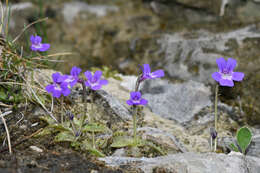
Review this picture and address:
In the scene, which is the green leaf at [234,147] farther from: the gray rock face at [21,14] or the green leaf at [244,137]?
the gray rock face at [21,14]

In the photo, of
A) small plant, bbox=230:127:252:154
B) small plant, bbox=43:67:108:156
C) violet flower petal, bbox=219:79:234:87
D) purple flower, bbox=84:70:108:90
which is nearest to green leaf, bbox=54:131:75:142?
small plant, bbox=43:67:108:156

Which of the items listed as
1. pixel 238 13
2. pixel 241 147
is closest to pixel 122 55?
pixel 238 13

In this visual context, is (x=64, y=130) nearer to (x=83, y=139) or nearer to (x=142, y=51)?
(x=83, y=139)

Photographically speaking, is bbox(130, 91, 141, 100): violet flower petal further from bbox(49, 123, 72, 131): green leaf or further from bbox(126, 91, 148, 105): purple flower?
bbox(49, 123, 72, 131): green leaf

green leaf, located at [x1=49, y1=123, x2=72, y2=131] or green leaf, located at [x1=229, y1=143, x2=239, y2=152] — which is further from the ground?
green leaf, located at [x1=49, y1=123, x2=72, y2=131]

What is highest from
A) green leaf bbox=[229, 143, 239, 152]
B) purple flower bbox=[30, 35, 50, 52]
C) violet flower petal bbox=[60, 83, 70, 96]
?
purple flower bbox=[30, 35, 50, 52]

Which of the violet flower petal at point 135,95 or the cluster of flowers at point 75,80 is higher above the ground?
the cluster of flowers at point 75,80

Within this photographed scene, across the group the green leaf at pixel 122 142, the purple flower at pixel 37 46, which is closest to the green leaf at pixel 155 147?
the green leaf at pixel 122 142
